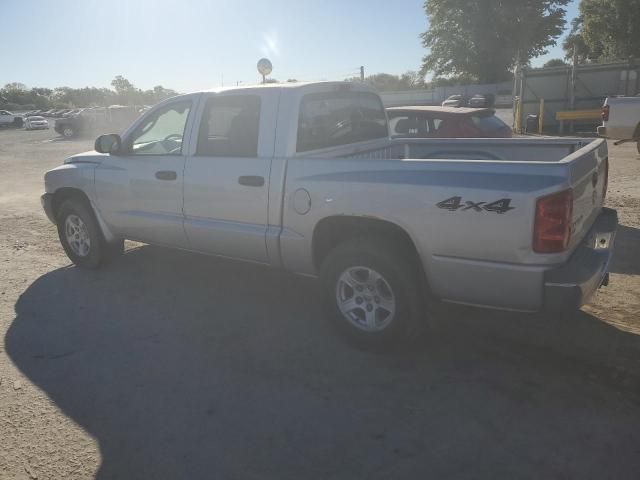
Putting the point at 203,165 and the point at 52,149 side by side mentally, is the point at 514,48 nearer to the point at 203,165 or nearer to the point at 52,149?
the point at 52,149

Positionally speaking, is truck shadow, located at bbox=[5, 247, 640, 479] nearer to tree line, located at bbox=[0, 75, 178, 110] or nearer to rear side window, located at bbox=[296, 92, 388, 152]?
Result: rear side window, located at bbox=[296, 92, 388, 152]

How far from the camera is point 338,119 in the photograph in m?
4.67

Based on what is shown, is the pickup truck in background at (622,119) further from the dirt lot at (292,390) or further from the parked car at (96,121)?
the parked car at (96,121)

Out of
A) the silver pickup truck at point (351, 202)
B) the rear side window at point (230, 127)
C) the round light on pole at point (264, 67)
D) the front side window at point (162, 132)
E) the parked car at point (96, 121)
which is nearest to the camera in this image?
the silver pickup truck at point (351, 202)

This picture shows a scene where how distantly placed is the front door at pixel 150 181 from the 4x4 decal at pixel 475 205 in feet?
8.34

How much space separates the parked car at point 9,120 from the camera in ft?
147

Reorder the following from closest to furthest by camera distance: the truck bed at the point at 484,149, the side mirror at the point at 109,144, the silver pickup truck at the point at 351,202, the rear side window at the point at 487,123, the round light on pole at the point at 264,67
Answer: the silver pickup truck at the point at 351,202, the truck bed at the point at 484,149, the side mirror at the point at 109,144, the rear side window at the point at 487,123, the round light on pole at the point at 264,67

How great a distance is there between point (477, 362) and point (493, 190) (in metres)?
1.29

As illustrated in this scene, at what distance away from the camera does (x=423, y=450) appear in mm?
2838

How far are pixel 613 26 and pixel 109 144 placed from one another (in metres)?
48.0

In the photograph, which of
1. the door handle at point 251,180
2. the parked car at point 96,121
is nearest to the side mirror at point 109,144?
the door handle at point 251,180

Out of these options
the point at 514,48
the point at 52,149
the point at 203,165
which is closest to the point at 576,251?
the point at 203,165

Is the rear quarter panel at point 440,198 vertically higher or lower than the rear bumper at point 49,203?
higher

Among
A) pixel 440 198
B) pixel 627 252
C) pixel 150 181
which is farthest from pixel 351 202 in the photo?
pixel 627 252
